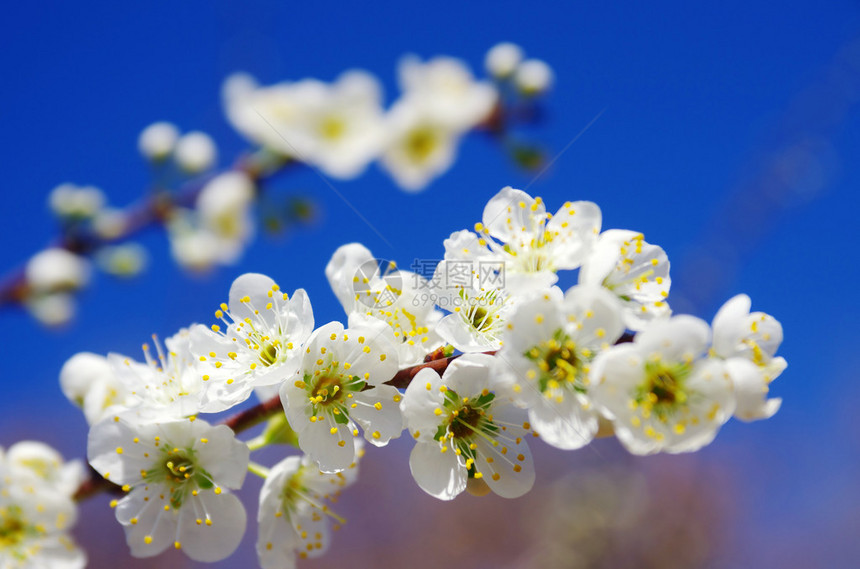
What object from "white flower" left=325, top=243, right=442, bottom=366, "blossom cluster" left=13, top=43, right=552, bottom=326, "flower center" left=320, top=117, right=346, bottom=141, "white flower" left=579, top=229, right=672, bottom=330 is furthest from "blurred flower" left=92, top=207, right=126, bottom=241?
"white flower" left=579, top=229, right=672, bottom=330

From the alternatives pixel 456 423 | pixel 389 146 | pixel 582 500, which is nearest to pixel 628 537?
pixel 582 500

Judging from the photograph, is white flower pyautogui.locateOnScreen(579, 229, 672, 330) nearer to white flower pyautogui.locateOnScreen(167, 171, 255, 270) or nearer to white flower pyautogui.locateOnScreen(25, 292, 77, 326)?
white flower pyautogui.locateOnScreen(167, 171, 255, 270)

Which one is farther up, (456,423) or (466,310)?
(466,310)

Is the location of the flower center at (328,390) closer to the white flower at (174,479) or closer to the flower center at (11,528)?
the white flower at (174,479)

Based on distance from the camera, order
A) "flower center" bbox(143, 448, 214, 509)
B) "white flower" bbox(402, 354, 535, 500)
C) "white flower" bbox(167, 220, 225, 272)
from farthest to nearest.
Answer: "white flower" bbox(167, 220, 225, 272)
"flower center" bbox(143, 448, 214, 509)
"white flower" bbox(402, 354, 535, 500)

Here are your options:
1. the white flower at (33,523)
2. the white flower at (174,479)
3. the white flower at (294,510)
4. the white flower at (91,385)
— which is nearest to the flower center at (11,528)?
the white flower at (33,523)

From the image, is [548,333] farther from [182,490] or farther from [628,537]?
[628,537]

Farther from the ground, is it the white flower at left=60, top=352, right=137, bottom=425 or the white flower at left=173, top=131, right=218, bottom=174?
the white flower at left=173, top=131, right=218, bottom=174
